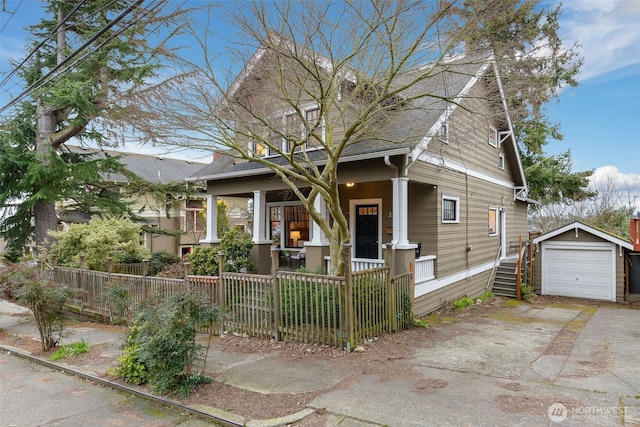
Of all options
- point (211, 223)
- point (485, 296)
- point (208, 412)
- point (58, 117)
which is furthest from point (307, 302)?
point (58, 117)

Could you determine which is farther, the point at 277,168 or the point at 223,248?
the point at 223,248

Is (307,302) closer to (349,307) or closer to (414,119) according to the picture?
(349,307)

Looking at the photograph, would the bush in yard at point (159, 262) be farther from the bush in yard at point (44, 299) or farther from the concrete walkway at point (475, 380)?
the bush in yard at point (44, 299)

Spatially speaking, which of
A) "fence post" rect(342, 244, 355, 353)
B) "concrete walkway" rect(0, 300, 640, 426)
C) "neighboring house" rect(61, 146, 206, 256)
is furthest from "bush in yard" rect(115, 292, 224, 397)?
"neighboring house" rect(61, 146, 206, 256)

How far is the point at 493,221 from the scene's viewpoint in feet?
47.5

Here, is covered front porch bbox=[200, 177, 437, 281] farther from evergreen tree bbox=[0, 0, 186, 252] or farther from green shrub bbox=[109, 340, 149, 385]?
evergreen tree bbox=[0, 0, 186, 252]

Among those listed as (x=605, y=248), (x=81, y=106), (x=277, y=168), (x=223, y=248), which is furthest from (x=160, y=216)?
(x=605, y=248)

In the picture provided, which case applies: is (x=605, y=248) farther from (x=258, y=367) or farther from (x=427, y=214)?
(x=258, y=367)

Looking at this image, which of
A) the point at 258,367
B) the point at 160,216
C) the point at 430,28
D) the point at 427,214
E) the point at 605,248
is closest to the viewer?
the point at 258,367

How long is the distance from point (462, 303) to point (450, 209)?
270 centimetres

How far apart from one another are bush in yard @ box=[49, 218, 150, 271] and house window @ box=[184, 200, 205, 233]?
1157cm

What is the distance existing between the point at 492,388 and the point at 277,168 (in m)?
5.53

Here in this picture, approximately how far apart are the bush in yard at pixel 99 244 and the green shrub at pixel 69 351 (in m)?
5.08

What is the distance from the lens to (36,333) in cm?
923
